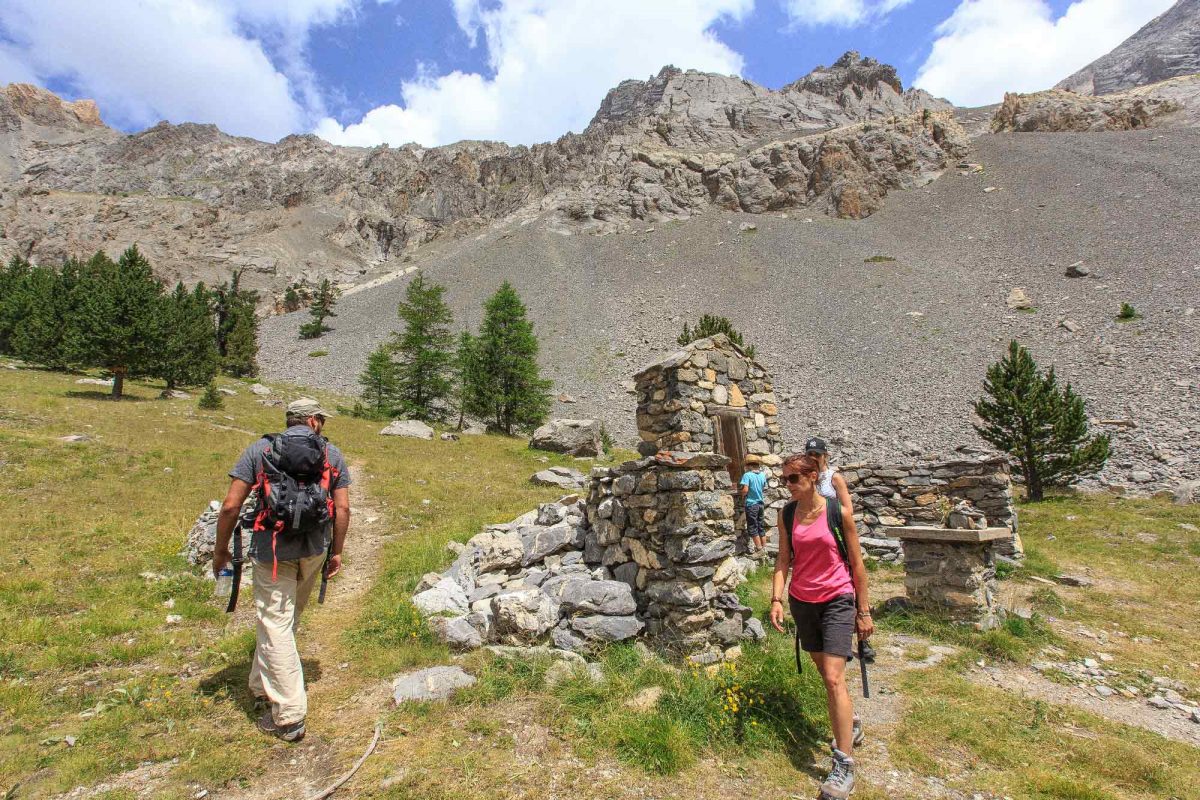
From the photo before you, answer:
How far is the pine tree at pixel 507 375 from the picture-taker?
97.0ft

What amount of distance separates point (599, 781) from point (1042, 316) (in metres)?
45.2

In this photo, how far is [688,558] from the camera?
5.46 metres

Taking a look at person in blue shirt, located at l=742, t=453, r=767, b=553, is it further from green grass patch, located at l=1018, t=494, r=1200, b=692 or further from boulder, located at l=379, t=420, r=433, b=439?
boulder, located at l=379, t=420, r=433, b=439

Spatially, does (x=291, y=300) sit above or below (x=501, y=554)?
above

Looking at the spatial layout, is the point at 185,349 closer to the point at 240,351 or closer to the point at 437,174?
the point at 240,351

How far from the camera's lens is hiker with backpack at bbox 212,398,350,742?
164 inches

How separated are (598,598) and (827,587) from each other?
110 inches

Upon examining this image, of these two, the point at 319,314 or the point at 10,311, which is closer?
the point at 10,311

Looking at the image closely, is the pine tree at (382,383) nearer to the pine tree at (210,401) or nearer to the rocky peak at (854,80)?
the pine tree at (210,401)

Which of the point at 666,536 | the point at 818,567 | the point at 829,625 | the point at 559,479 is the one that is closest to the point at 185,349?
the point at 559,479

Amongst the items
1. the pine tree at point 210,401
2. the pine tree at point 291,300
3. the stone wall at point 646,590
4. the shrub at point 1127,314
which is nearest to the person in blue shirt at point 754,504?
the stone wall at point 646,590

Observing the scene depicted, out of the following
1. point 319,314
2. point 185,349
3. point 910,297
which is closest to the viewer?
point 185,349

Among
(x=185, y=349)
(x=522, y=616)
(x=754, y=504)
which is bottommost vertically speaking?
(x=522, y=616)

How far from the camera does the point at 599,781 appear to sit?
3.69 m
